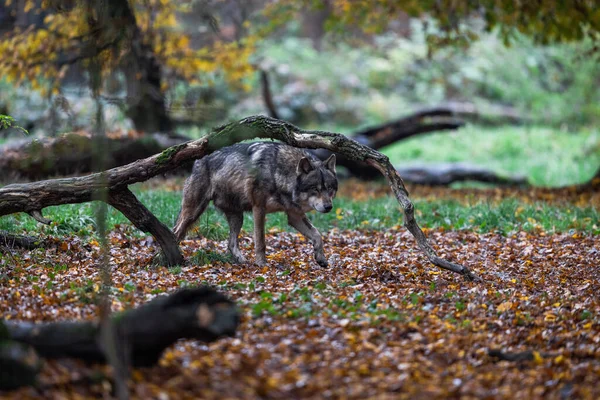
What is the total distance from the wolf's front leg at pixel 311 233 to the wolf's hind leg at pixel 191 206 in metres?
1.20

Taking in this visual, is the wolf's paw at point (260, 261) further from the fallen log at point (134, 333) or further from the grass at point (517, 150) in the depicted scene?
the grass at point (517, 150)

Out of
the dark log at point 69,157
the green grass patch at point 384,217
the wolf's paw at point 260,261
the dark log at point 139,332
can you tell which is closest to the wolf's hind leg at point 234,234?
the wolf's paw at point 260,261

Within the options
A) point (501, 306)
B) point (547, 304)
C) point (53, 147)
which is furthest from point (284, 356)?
point (53, 147)

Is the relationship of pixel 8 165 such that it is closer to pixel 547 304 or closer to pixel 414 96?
pixel 547 304

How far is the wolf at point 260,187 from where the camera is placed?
9.26m

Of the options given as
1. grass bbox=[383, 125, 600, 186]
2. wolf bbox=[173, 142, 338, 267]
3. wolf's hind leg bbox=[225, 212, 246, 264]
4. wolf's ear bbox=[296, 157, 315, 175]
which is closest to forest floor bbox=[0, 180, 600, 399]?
wolf's hind leg bbox=[225, 212, 246, 264]

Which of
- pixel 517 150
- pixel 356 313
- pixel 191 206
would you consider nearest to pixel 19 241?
pixel 191 206

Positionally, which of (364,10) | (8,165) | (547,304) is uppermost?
(364,10)

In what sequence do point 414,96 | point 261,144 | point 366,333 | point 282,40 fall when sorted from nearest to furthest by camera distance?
point 366,333
point 261,144
point 414,96
point 282,40

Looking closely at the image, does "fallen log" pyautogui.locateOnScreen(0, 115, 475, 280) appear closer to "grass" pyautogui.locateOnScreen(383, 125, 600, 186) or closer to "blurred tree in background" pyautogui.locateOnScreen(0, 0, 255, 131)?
"blurred tree in background" pyautogui.locateOnScreen(0, 0, 255, 131)

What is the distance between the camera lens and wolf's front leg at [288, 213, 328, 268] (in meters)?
9.31

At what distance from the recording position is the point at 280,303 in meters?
7.13

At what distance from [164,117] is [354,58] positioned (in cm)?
1768

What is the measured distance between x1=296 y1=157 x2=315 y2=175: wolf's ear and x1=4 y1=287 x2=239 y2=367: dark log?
4.39 metres
